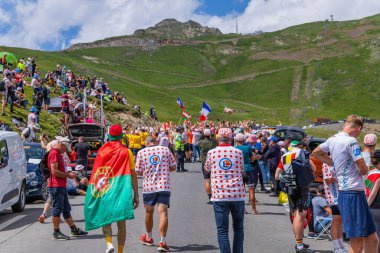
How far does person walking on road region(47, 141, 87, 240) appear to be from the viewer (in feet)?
31.8

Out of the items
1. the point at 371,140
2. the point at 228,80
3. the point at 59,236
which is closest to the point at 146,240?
the point at 59,236

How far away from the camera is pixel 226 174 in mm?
7477

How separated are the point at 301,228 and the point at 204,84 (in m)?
128

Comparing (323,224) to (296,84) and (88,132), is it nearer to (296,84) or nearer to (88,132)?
(88,132)

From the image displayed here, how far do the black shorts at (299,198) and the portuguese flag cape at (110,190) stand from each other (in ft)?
9.76

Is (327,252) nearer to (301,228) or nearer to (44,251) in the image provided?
(301,228)

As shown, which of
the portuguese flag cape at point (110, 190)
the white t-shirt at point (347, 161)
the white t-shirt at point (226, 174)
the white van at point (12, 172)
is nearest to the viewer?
the white t-shirt at point (347, 161)

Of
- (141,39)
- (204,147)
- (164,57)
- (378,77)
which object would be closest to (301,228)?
(204,147)

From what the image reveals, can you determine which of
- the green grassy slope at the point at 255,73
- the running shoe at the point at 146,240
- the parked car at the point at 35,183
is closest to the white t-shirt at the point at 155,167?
the running shoe at the point at 146,240

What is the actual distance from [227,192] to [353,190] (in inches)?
68.2

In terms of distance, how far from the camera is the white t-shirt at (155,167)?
29.8 feet

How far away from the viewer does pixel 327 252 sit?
8781 millimetres

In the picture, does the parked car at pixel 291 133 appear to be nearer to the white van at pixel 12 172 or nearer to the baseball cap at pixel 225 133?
the baseball cap at pixel 225 133

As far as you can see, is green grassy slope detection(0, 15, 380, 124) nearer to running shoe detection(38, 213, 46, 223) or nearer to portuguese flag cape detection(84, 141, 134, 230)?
running shoe detection(38, 213, 46, 223)
